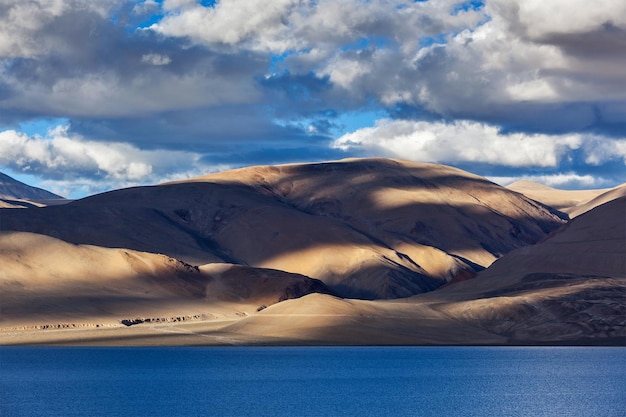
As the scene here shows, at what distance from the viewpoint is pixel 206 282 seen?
199625 millimetres

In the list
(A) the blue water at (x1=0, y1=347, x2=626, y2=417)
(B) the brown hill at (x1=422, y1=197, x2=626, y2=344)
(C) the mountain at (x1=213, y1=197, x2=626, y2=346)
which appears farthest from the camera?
(B) the brown hill at (x1=422, y1=197, x2=626, y2=344)

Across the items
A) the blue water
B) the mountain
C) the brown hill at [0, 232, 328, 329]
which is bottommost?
the blue water

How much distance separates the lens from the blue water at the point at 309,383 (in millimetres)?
74250

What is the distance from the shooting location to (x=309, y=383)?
310 feet

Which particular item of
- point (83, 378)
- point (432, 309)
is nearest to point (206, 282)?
point (432, 309)

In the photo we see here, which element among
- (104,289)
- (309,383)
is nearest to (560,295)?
(104,289)

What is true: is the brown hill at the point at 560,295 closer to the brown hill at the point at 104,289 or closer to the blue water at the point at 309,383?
the blue water at the point at 309,383

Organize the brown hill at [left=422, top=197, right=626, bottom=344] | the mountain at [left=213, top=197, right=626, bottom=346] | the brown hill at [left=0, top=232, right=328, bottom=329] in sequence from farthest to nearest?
the brown hill at [left=0, top=232, right=328, bottom=329], the brown hill at [left=422, top=197, right=626, bottom=344], the mountain at [left=213, top=197, right=626, bottom=346]

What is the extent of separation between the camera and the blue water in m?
74.2

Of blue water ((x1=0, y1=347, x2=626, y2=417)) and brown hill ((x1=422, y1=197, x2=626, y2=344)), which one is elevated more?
brown hill ((x1=422, y1=197, x2=626, y2=344))

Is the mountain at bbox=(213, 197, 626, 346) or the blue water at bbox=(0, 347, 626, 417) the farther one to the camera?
the mountain at bbox=(213, 197, 626, 346)

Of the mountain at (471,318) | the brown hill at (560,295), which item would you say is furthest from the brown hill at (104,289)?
the brown hill at (560,295)

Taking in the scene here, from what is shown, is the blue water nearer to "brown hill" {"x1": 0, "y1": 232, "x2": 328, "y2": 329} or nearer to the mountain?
the mountain

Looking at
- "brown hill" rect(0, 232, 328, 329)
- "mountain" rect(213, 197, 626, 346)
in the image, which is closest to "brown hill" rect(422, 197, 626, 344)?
"mountain" rect(213, 197, 626, 346)
